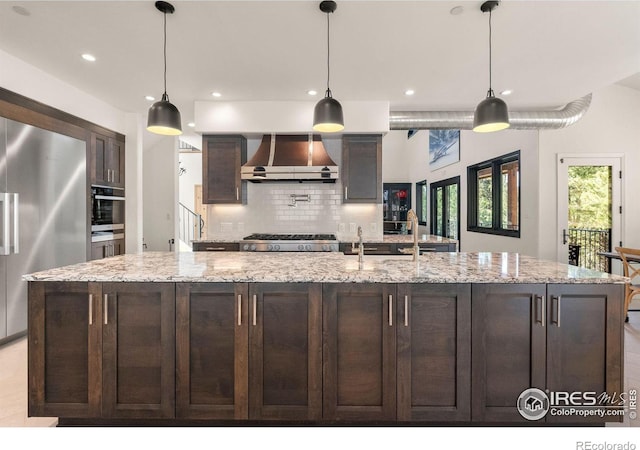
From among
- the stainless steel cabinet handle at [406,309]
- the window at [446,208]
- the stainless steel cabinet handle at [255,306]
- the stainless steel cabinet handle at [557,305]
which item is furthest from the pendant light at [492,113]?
the window at [446,208]

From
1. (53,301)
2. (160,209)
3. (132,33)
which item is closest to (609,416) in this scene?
(53,301)

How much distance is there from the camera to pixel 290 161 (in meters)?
4.41

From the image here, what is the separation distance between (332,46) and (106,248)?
385 centimetres

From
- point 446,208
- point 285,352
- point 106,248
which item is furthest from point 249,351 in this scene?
point 446,208

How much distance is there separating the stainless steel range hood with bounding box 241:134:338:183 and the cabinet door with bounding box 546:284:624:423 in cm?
293

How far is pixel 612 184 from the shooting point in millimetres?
4824

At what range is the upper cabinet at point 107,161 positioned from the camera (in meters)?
4.27

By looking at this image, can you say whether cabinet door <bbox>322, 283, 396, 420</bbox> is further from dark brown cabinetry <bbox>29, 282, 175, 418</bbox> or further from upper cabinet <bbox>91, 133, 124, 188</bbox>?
upper cabinet <bbox>91, 133, 124, 188</bbox>

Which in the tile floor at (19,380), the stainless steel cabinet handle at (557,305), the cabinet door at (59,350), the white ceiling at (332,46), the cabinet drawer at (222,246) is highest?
the white ceiling at (332,46)

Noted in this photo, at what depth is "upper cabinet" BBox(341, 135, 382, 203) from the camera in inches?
183

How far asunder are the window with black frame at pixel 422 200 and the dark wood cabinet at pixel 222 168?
651 cm

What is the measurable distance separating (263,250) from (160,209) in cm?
309

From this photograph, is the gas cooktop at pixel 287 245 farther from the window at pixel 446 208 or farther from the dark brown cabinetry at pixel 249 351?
the window at pixel 446 208
